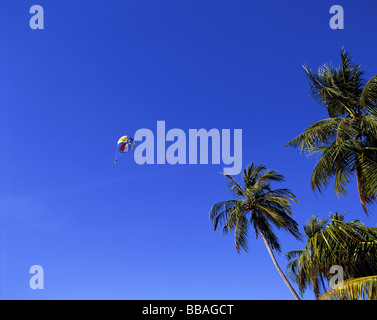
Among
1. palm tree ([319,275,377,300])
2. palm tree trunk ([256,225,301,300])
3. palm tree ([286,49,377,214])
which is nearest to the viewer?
palm tree ([319,275,377,300])

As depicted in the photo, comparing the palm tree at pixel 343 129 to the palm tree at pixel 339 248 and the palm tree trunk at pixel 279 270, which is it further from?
the palm tree trunk at pixel 279 270

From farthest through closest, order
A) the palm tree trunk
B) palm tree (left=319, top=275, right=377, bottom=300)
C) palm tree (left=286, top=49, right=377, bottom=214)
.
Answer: the palm tree trunk < palm tree (left=286, top=49, right=377, bottom=214) < palm tree (left=319, top=275, right=377, bottom=300)

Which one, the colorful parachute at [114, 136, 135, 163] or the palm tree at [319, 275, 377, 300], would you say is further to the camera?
the colorful parachute at [114, 136, 135, 163]

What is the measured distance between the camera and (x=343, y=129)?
1138 cm

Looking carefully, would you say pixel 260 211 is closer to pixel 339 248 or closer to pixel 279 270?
pixel 279 270

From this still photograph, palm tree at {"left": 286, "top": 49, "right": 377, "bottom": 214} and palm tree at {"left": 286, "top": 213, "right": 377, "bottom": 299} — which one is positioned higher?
palm tree at {"left": 286, "top": 49, "right": 377, "bottom": 214}

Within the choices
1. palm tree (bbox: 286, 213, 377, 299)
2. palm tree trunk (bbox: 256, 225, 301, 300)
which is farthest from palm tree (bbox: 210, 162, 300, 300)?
palm tree (bbox: 286, 213, 377, 299)

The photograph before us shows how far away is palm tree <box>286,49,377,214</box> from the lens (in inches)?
435

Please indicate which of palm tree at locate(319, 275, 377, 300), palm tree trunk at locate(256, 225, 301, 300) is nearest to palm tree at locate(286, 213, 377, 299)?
palm tree at locate(319, 275, 377, 300)

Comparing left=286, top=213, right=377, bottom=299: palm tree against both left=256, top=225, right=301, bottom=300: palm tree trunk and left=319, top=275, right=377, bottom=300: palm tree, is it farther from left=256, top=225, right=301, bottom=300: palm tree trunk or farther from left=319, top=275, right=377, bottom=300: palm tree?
left=256, top=225, right=301, bottom=300: palm tree trunk

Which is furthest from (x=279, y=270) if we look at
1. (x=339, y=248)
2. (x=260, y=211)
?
(x=339, y=248)
